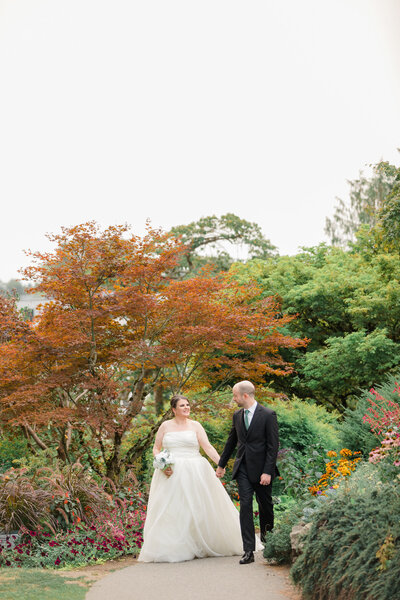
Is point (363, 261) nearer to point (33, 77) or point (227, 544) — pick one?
point (33, 77)

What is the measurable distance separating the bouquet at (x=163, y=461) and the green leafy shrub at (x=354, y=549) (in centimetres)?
236

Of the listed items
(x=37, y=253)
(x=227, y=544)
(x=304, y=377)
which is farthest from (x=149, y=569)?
(x=304, y=377)

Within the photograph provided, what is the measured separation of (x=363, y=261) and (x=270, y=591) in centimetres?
1378

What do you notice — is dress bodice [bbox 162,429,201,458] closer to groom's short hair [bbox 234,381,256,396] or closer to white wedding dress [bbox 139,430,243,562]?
white wedding dress [bbox 139,430,243,562]

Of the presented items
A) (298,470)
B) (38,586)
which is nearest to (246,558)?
(38,586)

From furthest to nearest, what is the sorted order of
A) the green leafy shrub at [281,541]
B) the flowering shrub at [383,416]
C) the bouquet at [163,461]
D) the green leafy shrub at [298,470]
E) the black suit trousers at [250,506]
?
the green leafy shrub at [298,470], the bouquet at [163,461], the flowering shrub at [383,416], the black suit trousers at [250,506], the green leafy shrub at [281,541]

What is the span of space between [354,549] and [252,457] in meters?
2.19

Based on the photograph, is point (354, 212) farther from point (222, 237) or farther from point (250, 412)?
point (250, 412)

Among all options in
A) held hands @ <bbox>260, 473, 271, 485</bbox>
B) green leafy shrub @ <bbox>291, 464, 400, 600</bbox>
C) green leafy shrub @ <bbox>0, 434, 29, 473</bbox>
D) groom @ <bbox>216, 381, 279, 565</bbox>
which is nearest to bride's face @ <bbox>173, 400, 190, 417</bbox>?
groom @ <bbox>216, 381, 279, 565</bbox>

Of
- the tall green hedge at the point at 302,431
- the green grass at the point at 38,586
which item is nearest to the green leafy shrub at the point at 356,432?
the tall green hedge at the point at 302,431

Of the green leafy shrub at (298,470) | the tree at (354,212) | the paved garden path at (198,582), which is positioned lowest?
the paved garden path at (198,582)

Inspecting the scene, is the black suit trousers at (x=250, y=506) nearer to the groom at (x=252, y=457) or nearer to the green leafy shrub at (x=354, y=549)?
the groom at (x=252, y=457)

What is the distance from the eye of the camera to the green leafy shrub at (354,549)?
4391 millimetres

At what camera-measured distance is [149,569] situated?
6832 millimetres
